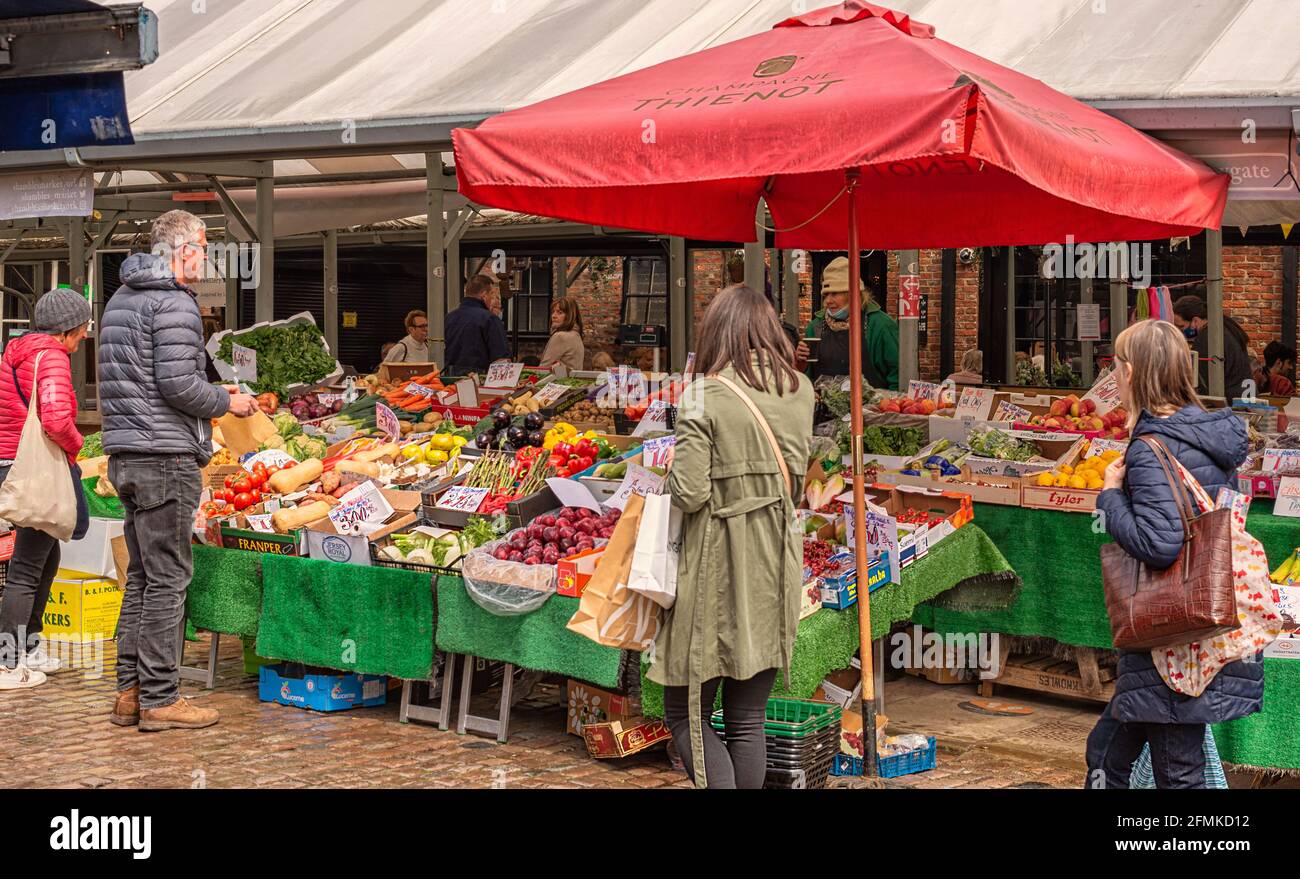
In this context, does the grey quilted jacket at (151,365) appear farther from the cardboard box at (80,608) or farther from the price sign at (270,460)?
the cardboard box at (80,608)

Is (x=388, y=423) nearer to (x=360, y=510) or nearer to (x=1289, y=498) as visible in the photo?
(x=360, y=510)

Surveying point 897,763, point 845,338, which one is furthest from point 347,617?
point 845,338

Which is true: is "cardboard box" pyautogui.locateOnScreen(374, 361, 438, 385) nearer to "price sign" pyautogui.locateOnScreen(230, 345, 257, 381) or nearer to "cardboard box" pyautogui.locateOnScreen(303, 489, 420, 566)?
"price sign" pyautogui.locateOnScreen(230, 345, 257, 381)

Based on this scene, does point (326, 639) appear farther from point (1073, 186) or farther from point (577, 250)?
point (577, 250)

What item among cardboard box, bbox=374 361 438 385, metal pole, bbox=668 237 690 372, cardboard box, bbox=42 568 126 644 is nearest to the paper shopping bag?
cardboard box, bbox=42 568 126 644

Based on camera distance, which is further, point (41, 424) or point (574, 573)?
point (41, 424)

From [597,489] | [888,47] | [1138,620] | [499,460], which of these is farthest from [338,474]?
[1138,620]

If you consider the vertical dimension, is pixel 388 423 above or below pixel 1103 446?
above

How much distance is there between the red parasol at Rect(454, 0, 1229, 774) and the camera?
448 centimetres

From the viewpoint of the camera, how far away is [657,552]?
4.19m

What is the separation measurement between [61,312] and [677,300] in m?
10.8

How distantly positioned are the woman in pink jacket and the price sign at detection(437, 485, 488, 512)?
166 centimetres

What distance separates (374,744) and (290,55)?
586 cm

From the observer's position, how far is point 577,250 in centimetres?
1859
